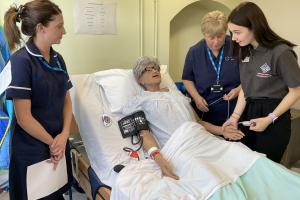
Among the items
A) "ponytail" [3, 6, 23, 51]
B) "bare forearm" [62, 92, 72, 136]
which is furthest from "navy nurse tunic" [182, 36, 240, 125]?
"ponytail" [3, 6, 23, 51]

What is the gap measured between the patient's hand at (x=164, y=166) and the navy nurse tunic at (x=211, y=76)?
0.75 meters

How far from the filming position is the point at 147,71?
6.61ft

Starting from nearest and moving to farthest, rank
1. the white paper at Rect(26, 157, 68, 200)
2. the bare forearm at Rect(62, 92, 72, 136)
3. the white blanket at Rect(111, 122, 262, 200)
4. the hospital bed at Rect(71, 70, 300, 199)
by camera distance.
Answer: the white blanket at Rect(111, 122, 262, 200)
the white paper at Rect(26, 157, 68, 200)
the bare forearm at Rect(62, 92, 72, 136)
the hospital bed at Rect(71, 70, 300, 199)

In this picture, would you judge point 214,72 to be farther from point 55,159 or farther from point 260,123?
point 55,159

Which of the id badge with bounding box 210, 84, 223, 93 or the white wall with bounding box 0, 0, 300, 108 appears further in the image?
the white wall with bounding box 0, 0, 300, 108

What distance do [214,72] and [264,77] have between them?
56cm

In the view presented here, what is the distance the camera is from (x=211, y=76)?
2.10 metres

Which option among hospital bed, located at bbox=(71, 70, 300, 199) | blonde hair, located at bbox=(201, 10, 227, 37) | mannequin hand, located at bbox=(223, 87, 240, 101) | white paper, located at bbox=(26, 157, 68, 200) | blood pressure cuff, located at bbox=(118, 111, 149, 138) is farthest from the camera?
mannequin hand, located at bbox=(223, 87, 240, 101)

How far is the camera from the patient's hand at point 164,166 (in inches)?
58.2

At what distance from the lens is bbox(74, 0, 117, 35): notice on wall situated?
2.28 meters

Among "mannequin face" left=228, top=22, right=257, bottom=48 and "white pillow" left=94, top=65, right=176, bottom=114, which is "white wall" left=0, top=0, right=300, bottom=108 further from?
"mannequin face" left=228, top=22, right=257, bottom=48

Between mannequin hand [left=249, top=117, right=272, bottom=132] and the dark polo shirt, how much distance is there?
0.13 metres

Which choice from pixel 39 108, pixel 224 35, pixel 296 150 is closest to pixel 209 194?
pixel 39 108

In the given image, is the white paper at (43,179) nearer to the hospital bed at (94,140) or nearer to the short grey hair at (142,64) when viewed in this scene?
the hospital bed at (94,140)
